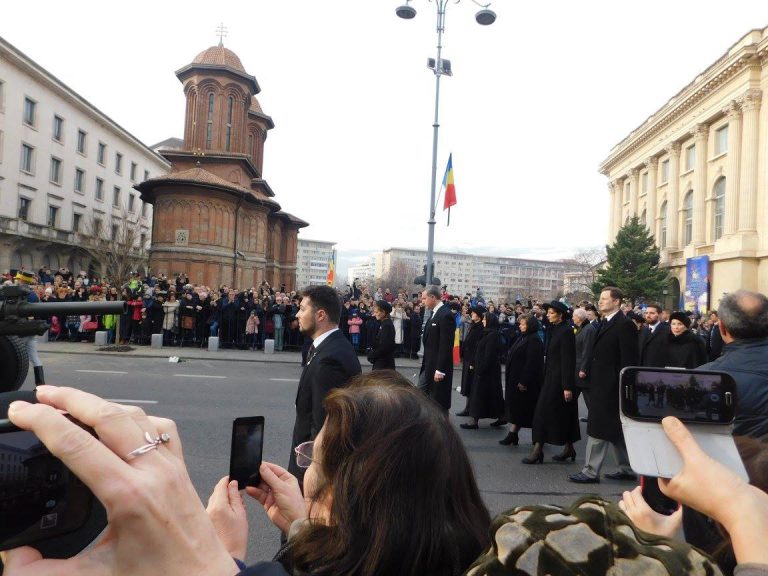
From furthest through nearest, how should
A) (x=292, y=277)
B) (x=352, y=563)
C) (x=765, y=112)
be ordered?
(x=292, y=277) < (x=765, y=112) < (x=352, y=563)

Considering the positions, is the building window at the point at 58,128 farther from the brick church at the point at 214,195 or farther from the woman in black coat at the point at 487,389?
the woman in black coat at the point at 487,389

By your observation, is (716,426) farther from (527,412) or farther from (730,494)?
(527,412)

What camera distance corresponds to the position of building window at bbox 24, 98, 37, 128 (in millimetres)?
43000

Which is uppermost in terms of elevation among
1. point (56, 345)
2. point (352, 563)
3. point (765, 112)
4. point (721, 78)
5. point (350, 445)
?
point (721, 78)

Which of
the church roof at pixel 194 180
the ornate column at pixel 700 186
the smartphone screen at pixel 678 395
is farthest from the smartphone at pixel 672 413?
the ornate column at pixel 700 186

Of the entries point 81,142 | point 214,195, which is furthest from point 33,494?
point 81,142

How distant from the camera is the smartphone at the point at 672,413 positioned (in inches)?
53.1

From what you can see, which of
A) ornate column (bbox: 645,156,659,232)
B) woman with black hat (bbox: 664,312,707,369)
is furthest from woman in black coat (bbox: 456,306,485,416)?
ornate column (bbox: 645,156,659,232)

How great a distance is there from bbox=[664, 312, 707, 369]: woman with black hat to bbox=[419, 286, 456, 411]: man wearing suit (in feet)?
10.6

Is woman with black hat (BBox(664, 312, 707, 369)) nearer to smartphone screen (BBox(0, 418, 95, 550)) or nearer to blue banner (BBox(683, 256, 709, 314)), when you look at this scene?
smartphone screen (BBox(0, 418, 95, 550))

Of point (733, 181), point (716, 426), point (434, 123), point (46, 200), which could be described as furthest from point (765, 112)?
point (46, 200)

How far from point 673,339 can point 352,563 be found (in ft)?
26.7

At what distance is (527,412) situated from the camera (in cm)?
790

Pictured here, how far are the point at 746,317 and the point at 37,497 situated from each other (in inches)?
160
